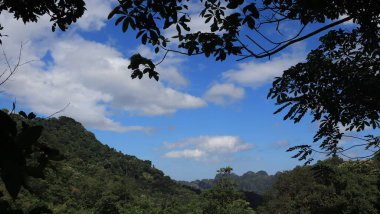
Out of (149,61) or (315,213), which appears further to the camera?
(315,213)

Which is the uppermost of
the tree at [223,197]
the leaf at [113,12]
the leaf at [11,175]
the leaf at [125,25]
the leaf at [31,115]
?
the tree at [223,197]

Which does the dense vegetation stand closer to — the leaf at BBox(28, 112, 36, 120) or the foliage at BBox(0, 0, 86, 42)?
the leaf at BBox(28, 112, 36, 120)

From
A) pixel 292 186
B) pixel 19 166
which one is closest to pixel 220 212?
pixel 292 186

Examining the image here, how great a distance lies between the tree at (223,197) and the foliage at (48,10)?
132ft

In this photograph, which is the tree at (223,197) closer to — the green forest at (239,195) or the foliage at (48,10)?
the green forest at (239,195)

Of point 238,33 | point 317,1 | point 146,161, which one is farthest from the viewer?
point 146,161

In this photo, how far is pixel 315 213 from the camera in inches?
1547

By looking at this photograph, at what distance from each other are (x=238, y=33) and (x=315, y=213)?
3920 cm

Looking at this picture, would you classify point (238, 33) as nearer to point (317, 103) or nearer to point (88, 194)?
point (317, 103)

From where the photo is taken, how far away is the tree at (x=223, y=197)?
4275cm

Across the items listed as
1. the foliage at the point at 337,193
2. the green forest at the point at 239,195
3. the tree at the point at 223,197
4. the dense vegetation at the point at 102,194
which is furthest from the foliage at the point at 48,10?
the tree at the point at 223,197

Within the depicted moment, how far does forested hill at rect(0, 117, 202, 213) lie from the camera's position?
4669 centimetres

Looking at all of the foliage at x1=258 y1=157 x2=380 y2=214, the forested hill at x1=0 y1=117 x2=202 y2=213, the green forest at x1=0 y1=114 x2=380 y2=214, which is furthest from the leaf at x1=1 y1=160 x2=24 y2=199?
the forested hill at x1=0 y1=117 x2=202 y2=213

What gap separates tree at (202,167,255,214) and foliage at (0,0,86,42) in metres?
40.1
